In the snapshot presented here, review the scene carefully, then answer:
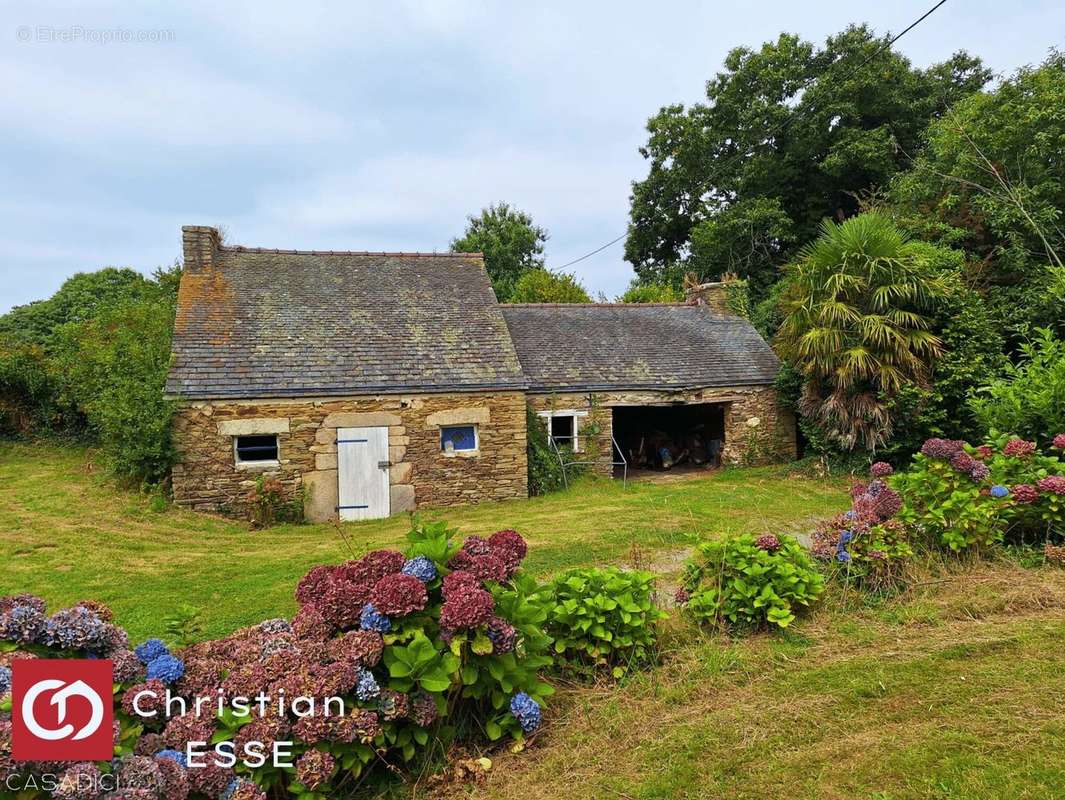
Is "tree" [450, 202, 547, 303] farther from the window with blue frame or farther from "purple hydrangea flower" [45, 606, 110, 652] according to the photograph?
"purple hydrangea flower" [45, 606, 110, 652]

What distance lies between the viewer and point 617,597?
388 cm

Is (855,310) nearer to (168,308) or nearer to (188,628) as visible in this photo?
(188,628)

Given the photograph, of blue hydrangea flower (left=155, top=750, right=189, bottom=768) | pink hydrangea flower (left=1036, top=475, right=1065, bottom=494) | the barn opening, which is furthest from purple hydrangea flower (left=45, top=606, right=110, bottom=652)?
the barn opening

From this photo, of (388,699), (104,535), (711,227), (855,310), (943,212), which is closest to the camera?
(388,699)

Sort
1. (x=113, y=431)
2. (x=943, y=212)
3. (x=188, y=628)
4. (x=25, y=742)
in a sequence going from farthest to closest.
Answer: (x=943, y=212)
(x=113, y=431)
(x=188, y=628)
(x=25, y=742)

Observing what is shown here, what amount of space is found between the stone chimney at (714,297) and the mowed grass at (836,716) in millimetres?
15108

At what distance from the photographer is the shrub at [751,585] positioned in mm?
4324

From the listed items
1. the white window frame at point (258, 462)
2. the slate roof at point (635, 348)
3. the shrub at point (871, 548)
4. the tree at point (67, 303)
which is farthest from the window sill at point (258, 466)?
the tree at point (67, 303)

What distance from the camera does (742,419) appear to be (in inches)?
616

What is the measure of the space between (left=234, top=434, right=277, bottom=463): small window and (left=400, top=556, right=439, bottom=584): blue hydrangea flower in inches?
370

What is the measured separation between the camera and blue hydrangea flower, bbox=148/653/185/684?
8.77 feet

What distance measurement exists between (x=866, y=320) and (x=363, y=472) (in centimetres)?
1085

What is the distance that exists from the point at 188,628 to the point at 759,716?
333cm

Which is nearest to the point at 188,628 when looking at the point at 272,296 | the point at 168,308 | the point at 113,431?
the point at 113,431
